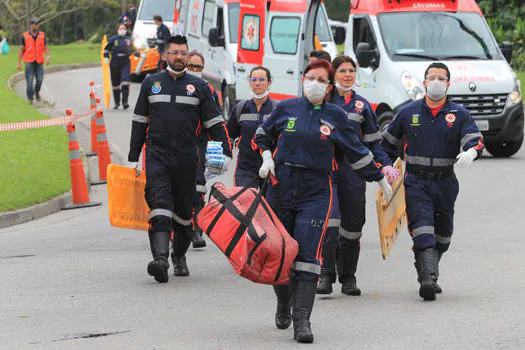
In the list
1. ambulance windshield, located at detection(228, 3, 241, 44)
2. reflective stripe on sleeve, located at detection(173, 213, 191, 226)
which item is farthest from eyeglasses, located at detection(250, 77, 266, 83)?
ambulance windshield, located at detection(228, 3, 241, 44)

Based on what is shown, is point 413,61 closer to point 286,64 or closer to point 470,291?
point 286,64

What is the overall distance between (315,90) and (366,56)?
33.8 ft

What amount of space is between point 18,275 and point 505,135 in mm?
9601

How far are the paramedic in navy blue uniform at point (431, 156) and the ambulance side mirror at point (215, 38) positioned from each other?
13178 mm

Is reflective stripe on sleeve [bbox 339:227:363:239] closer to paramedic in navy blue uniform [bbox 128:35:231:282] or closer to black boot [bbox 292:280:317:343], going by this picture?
paramedic in navy blue uniform [bbox 128:35:231:282]

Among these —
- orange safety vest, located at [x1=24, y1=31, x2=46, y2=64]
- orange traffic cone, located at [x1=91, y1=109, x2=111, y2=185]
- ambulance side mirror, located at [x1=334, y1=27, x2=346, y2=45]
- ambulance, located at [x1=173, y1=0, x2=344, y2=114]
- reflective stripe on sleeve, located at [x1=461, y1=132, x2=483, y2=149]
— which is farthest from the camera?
orange safety vest, located at [x1=24, y1=31, x2=46, y2=64]

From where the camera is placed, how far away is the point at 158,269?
9727mm

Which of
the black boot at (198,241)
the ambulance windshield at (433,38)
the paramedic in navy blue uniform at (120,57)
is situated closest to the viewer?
the black boot at (198,241)

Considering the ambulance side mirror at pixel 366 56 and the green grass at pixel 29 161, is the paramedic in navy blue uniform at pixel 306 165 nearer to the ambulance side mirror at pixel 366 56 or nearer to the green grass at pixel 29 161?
the green grass at pixel 29 161

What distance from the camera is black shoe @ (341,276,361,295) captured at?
9.34m

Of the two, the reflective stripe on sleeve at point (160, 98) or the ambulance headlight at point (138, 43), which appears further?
the ambulance headlight at point (138, 43)

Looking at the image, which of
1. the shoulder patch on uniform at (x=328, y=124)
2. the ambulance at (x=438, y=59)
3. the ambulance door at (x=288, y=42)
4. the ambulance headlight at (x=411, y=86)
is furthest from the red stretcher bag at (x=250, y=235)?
the ambulance door at (x=288, y=42)

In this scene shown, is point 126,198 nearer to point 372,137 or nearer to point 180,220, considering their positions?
point 180,220

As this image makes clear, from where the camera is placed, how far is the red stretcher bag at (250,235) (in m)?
7.45
